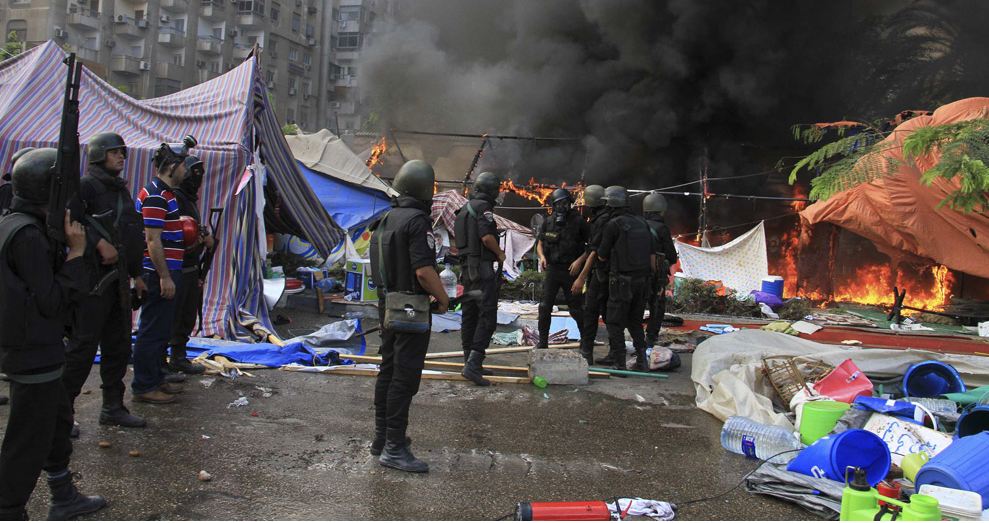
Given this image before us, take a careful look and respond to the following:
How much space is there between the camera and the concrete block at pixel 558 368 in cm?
603

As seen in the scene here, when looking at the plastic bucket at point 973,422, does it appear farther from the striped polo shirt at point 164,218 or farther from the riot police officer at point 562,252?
the striped polo shirt at point 164,218

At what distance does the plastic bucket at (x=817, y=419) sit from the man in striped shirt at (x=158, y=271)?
421cm

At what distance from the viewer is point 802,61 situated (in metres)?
16.7

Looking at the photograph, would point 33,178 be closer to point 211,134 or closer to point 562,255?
point 562,255

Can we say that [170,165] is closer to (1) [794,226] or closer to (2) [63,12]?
(1) [794,226]

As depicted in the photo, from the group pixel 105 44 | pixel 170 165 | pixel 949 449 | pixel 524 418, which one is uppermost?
pixel 105 44

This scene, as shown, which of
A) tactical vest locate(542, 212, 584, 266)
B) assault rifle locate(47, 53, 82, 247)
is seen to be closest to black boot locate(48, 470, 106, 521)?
assault rifle locate(47, 53, 82, 247)

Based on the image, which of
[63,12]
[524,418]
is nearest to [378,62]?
[524,418]

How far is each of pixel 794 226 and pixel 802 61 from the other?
473 centimetres

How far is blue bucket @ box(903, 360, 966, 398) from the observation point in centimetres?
510

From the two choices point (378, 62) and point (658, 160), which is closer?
point (658, 160)

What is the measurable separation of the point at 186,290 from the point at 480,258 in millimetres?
2359

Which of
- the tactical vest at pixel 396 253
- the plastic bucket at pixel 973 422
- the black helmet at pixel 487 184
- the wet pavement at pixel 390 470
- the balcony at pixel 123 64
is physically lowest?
the wet pavement at pixel 390 470

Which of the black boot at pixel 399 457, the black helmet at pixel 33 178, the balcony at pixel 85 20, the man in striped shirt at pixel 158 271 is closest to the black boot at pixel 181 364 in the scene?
the man in striped shirt at pixel 158 271
